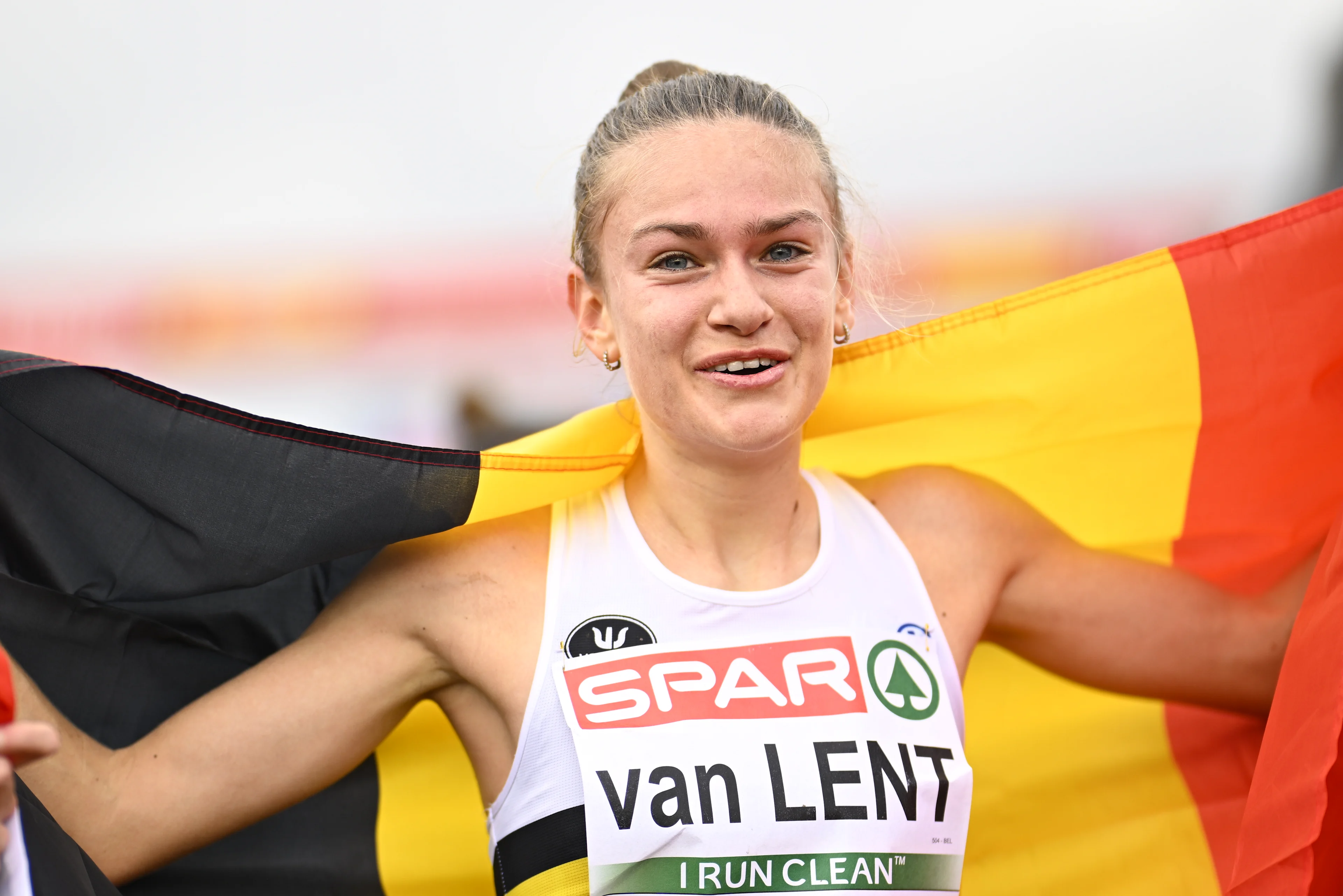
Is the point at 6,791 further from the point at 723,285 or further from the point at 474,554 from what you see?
the point at 723,285

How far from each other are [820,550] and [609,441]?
1.15 feet

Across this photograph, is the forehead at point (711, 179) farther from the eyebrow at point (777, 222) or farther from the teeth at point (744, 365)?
the teeth at point (744, 365)

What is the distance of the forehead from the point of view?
1.25 meters

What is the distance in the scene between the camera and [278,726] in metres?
1.16

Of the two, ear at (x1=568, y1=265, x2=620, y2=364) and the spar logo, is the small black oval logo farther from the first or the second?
ear at (x1=568, y1=265, x2=620, y2=364)

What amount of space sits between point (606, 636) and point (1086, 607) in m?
0.68

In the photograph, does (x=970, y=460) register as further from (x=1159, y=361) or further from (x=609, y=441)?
(x=609, y=441)

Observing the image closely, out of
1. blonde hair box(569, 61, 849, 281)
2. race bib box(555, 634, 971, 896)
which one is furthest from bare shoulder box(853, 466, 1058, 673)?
blonde hair box(569, 61, 849, 281)

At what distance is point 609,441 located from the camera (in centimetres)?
152

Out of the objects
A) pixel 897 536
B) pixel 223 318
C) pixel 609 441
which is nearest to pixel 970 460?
pixel 897 536

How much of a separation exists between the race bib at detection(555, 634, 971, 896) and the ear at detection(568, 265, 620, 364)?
39 centimetres

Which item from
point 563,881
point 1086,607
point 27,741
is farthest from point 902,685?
point 27,741

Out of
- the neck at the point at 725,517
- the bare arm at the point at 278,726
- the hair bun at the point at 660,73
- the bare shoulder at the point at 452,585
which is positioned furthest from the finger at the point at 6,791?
the hair bun at the point at 660,73

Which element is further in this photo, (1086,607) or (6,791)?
(1086,607)
